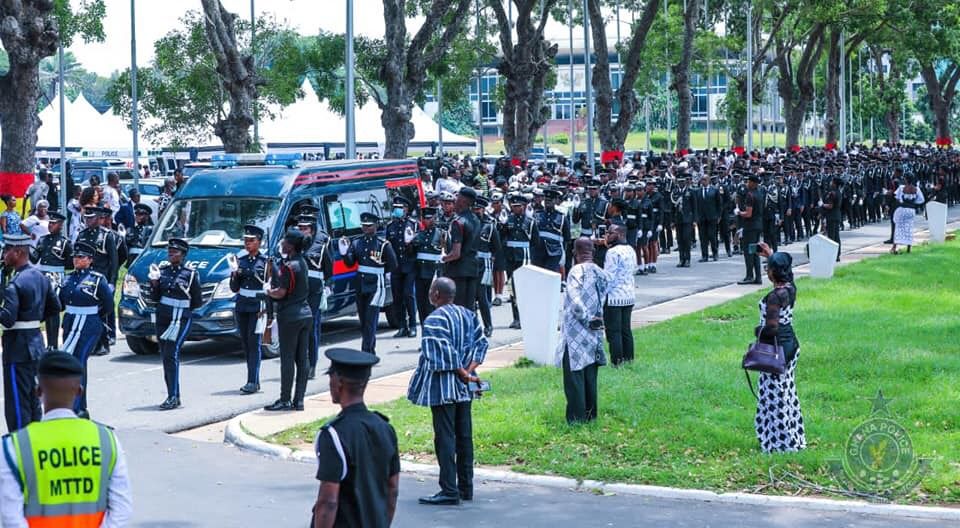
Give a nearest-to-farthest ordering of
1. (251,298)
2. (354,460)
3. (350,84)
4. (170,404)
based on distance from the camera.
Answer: (354,460), (170,404), (251,298), (350,84)

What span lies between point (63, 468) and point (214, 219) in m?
12.7

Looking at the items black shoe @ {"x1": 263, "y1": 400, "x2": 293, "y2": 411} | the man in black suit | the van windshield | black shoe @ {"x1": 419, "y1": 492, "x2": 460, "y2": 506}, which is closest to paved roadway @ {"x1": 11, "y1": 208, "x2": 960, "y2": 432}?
black shoe @ {"x1": 263, "y1": 400, "x2": 293, "y2": 411}

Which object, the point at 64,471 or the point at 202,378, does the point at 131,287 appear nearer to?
the point at 202,378

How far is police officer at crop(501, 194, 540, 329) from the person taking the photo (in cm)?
2031

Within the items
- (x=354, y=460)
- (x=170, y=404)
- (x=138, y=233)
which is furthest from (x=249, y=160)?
(x=354, y=460)

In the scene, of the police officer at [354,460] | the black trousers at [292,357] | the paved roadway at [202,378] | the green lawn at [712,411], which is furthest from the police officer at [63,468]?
the black trousers at [292,357]

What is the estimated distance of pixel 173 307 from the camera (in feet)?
46.4

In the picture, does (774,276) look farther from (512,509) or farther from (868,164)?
(868,164)

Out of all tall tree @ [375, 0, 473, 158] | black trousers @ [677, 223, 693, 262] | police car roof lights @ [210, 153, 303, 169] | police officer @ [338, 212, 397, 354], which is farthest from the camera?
tall tree @ [375, 0, 473, 158]

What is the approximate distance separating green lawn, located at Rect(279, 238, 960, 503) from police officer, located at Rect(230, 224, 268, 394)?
1956mm

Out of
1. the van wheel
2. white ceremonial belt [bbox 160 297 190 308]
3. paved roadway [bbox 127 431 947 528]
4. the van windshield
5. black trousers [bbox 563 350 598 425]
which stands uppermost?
the van windshield

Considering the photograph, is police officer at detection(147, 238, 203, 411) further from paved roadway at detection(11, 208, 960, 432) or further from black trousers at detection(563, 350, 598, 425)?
black trousers at detection(563, 350, 598, 425)

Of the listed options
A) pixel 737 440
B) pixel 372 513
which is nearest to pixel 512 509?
pixel 737 440

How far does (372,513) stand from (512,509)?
394cm
